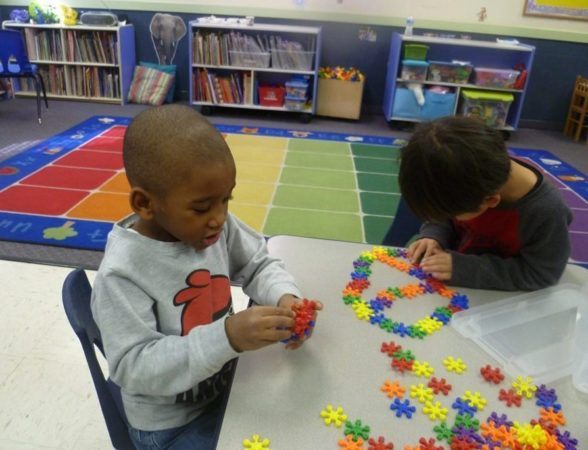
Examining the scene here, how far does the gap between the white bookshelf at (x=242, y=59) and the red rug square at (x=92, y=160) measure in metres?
1.64

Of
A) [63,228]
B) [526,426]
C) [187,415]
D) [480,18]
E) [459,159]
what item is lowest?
[63,228]

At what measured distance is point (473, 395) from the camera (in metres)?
0.73

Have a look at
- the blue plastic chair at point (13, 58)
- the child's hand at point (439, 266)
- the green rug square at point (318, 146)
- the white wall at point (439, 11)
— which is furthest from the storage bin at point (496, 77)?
the child's hand at point (439, 266)

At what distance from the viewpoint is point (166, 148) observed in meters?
0.75

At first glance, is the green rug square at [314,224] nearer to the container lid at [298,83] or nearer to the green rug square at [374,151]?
the green rug square at [374,151]

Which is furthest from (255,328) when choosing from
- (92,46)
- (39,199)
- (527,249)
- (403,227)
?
(92,46)

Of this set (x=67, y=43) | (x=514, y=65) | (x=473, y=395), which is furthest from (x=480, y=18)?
(x=473, y=395)

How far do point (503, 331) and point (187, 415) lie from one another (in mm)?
588

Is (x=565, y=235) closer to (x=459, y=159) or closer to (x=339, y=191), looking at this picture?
(x=459, y=159)

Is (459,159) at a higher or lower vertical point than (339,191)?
higher

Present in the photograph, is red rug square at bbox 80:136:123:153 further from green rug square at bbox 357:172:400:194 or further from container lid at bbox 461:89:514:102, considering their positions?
container lid at bbox 461:89:514:102

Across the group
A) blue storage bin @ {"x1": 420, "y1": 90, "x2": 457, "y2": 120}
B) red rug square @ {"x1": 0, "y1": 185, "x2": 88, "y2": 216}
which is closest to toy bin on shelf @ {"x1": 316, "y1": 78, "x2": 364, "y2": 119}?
blue storage bin @ {"x1": 420, "y1": 90, "x2": 457, "y2": 120}

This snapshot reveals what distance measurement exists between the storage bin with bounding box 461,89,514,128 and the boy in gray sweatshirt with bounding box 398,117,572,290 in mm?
3826

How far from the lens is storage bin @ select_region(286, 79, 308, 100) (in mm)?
4938
